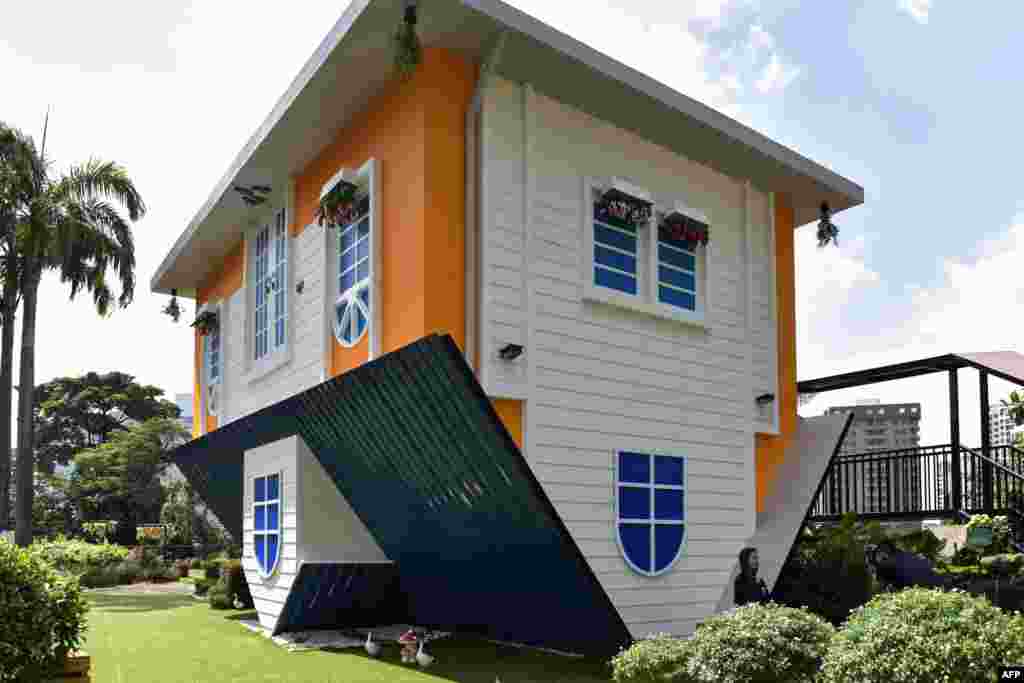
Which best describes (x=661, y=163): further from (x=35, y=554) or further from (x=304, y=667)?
(x=35, y=554)

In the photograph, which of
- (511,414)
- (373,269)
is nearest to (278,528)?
(373,269)

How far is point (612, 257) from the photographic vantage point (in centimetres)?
1090

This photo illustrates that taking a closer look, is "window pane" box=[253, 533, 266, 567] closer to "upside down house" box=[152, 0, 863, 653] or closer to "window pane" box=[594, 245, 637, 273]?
"upside down house" box=[152, 0, 863, 653]

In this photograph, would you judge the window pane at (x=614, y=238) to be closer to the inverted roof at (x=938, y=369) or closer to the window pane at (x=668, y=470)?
the window pane at (x=668, y=470)

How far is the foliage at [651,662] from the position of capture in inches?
301

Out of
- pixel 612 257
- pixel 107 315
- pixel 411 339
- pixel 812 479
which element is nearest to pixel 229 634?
pixel 411 339

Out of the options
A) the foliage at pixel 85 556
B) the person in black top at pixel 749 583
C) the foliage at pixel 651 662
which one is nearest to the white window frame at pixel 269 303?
the person in black top at pixel 749 583

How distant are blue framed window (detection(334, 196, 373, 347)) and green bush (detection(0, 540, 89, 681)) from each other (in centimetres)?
382

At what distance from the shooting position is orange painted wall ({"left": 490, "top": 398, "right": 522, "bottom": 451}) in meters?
9.53

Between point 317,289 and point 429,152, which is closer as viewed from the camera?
point 429,152

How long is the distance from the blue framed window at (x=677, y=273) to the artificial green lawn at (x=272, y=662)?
424cm

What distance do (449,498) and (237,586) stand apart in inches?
308

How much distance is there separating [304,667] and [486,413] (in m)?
3.52

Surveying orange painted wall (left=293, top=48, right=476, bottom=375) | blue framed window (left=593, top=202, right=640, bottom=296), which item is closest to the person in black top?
blue framed window (left=593, top=202, right=640, bottom=296)
